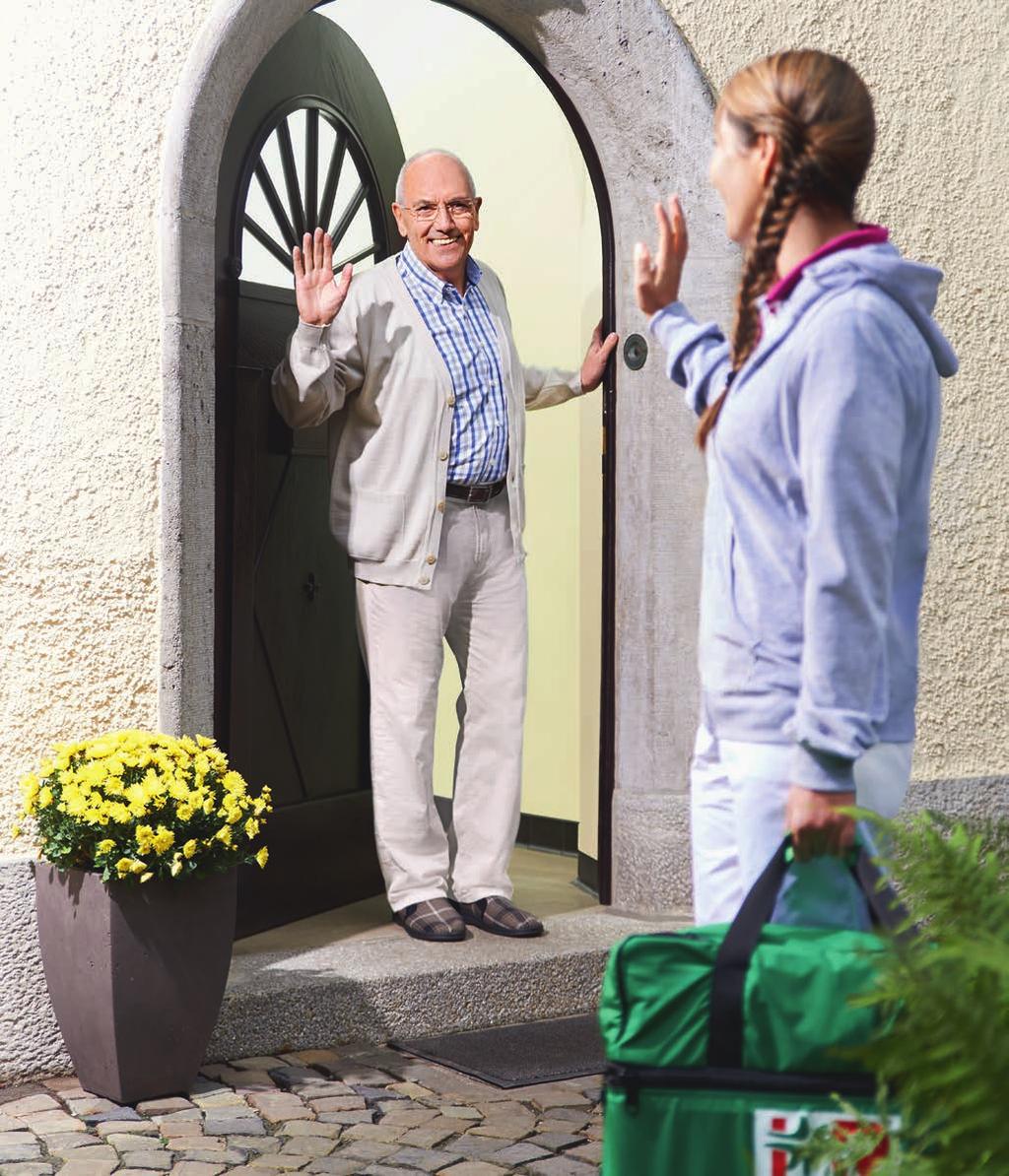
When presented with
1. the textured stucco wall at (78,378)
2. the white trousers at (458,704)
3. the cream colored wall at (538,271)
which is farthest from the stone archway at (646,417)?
the cream colored wall at (538,271)

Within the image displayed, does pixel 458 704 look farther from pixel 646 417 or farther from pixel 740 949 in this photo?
pixel 740 949

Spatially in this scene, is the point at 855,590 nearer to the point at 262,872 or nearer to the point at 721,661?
the point at 721,661

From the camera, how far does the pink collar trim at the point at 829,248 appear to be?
2.01 metres

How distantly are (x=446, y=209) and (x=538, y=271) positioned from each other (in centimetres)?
243

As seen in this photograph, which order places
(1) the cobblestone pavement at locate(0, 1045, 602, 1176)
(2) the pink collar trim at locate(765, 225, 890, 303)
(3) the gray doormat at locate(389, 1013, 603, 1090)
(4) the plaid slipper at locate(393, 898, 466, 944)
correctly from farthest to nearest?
(4) the plaid slipper at locate(393, 898, 466, 944) < (3) the gray doormat at locate(389, 1013, 603, 1090) < (1) the cobblestone pavement at locate(0, 1045, 602, 1176) < (2) the pink collar trim at locate(765, 225, 890, 303)

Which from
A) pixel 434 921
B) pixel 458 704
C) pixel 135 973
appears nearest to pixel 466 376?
pixel 458 704

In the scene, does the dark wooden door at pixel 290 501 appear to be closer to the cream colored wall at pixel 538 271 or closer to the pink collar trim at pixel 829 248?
the cream colored wall at pixel 538 271

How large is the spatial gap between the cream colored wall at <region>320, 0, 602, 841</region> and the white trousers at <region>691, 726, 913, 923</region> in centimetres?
488

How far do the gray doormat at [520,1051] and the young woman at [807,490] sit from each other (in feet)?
7.10

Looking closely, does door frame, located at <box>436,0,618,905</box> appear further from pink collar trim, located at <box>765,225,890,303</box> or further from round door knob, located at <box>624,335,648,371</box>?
pink collar trim, located at <box>765,225,890,303</box>

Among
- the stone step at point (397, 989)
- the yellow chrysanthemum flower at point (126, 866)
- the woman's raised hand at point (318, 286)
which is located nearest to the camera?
the yellow chrysanthemum flower at point (126, 866)

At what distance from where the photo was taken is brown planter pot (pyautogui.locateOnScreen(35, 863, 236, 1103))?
3785mm

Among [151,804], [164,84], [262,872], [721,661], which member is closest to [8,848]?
[151,804]

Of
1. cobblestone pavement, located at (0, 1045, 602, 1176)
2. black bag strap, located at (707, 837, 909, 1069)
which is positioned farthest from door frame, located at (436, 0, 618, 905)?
black bag strap, located at (707, 837, 909, 1069)
